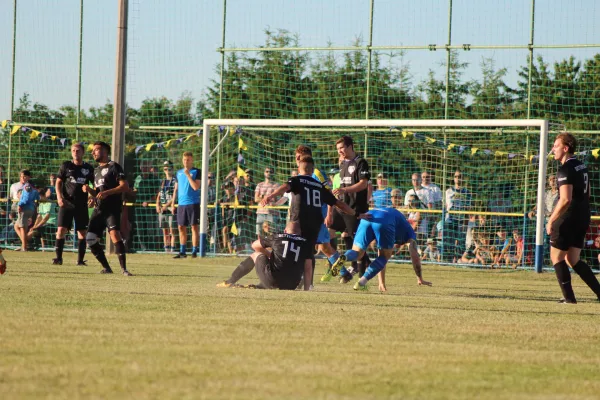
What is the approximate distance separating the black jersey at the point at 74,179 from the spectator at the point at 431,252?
7.30 meters

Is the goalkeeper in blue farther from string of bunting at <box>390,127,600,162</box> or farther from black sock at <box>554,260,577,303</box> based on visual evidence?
string of bunting at <box>390,127,600,162</box>

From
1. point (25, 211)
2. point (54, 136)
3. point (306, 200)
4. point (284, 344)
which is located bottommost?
point (284, 344)

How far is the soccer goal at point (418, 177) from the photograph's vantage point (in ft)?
68.5

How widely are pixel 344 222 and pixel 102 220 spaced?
3509 mm

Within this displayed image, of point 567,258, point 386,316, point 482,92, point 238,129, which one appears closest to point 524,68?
point 482,92

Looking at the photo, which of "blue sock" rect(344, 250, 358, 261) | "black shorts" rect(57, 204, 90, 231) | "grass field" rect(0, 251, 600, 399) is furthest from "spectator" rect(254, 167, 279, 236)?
"grass field" rect(0, 251, 600, 399)

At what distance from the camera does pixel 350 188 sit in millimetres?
13953

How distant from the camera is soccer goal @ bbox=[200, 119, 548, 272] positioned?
20.9 meters

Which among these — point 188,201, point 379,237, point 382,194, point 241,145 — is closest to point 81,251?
point 188,201

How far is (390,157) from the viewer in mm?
22531

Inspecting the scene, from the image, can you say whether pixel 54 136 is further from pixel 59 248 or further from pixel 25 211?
pixel 59 248

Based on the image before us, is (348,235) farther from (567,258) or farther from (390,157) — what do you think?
→ (390,157)

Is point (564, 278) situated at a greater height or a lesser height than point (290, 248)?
lesser

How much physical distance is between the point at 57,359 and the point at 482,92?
2183 cm
